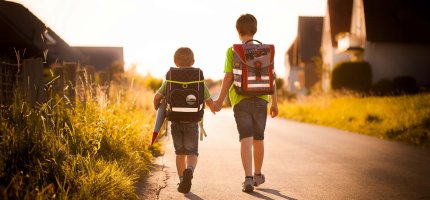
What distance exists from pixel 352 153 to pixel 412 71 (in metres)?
25.7

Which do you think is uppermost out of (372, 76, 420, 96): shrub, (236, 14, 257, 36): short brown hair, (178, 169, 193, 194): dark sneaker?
(236, 14, 257, 36): short brown hair

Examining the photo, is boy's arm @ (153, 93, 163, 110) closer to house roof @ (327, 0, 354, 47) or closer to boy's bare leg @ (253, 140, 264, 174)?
boy's bare leg @ (253, 140, 264, 174)

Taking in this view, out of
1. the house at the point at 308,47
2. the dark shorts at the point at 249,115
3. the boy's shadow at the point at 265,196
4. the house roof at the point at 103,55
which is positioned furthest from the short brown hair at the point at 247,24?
the house roof at the point at 103,55

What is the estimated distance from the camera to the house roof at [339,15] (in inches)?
1532

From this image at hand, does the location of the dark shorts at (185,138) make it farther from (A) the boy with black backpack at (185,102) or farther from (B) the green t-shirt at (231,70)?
(B) the green t-shirt at (231,70)

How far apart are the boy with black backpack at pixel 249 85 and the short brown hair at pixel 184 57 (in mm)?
391

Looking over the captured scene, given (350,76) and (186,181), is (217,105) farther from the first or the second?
(350,76)

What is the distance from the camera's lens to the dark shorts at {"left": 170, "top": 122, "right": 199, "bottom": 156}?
17.8 feet

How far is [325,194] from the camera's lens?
5344 mm

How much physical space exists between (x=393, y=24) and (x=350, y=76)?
16.2 feet

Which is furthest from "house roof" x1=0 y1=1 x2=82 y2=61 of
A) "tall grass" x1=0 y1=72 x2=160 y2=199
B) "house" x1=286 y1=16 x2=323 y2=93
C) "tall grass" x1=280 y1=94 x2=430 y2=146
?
"house" x1=286 y1=16 x2=323 y2=93

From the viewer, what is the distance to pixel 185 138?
544 centimetres

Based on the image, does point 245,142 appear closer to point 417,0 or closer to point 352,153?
point 352,153

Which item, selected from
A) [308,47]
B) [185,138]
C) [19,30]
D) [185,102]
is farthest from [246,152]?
[308,47]
